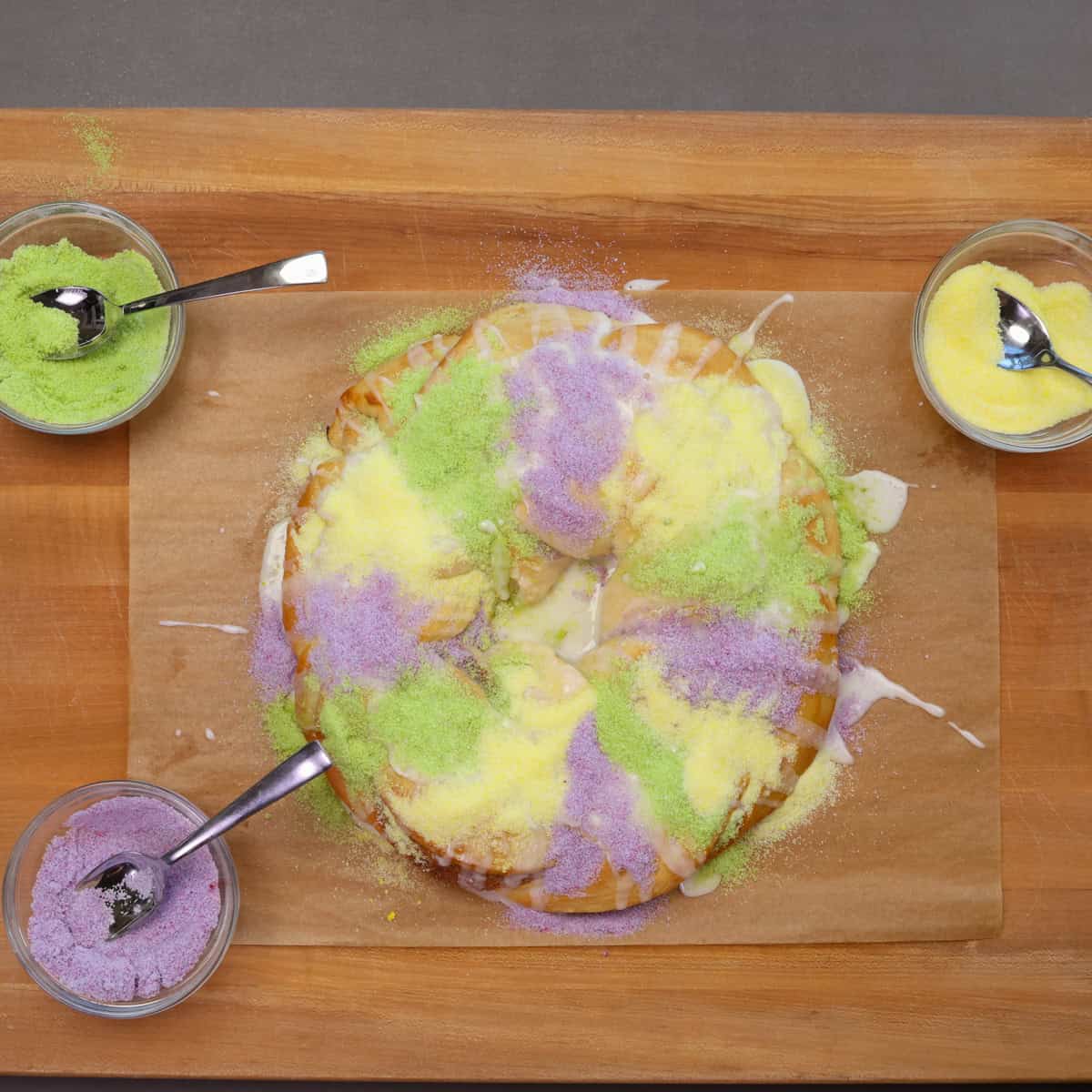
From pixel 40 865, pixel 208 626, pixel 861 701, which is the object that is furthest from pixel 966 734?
pixel 40 865

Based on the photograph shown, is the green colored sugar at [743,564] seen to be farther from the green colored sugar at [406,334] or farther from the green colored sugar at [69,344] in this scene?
the green colored sugar at [69,344]

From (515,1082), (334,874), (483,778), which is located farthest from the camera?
(515,1082)

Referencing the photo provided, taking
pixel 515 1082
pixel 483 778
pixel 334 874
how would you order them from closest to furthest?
pixel 483 778
pixel 334 874
pixel 515 1082

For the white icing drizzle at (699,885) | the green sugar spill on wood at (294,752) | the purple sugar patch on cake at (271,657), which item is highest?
the purple sugar patch on cake at (271,657)

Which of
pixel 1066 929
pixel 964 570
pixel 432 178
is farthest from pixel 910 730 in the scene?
pixel 432 178

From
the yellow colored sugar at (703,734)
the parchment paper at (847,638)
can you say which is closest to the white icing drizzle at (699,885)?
the parchment paper at (847,638)

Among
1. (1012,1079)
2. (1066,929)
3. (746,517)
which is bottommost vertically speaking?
(1012,1079)

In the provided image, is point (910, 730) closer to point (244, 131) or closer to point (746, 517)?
point (746, 517)
